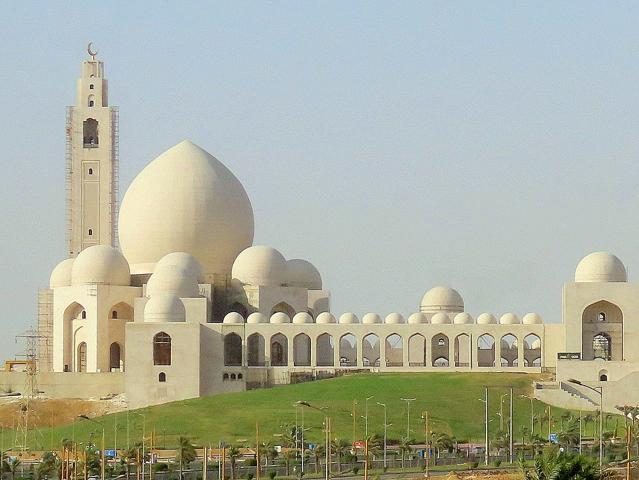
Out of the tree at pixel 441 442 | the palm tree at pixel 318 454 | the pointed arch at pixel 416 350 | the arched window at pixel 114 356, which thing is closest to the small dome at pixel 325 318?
the pointed arch at pixel 416 350

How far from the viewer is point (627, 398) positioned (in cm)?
8319

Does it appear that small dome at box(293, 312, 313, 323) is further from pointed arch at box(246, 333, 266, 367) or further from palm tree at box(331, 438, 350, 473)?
palm tree at box(331, 438, 350, 473)

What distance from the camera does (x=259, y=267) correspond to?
9819 centimetres

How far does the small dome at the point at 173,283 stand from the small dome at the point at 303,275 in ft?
25.3

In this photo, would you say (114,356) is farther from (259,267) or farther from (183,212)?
(259,267)

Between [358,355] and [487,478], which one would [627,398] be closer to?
[358,355]

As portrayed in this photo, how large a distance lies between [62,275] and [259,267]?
11332 millimetres

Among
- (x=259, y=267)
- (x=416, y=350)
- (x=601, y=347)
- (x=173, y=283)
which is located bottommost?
(x=416, y=350)

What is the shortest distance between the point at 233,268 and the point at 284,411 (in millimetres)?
22182

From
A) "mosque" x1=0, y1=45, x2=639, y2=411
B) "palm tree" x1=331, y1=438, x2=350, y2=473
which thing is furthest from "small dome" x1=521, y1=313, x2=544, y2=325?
"palm tree" x1=331, y1=438, x2=350, y2=473

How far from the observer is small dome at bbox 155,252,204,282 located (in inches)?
3787

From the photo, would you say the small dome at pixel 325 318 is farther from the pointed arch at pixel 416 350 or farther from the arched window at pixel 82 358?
the arched window at pixel 82 358

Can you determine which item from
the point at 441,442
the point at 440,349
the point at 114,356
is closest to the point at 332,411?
the point at 441,442

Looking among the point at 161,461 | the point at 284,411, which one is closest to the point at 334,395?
the point at 284,411
